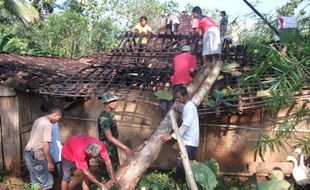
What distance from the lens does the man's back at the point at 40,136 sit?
5.47 metres

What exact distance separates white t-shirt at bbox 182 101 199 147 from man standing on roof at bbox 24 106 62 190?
1.88 m

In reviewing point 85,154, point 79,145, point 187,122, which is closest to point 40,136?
point 79,145

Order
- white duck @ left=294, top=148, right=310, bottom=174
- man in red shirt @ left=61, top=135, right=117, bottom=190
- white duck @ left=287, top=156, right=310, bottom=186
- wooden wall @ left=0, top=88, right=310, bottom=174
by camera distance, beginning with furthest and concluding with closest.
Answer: wooden wall @ left=0, top=88, right=310, bottom=174 → white duck @ left=294, top=148, right=310, bottom=174 → white duck @ left=287, top=156, right=310, bottom=186 → man in red shirt @ left=61, top=135, right=117, bottom=190

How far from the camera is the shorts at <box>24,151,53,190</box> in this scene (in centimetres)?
568

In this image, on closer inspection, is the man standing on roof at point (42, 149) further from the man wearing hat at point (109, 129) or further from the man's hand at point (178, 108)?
the man's hand at point (178, 108)

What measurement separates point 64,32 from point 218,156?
13.7 metres

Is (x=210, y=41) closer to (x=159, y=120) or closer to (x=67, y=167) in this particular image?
(x=159, y=120)

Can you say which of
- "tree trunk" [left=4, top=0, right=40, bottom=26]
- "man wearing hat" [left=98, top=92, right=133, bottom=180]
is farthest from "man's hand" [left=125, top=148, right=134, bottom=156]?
"tree trunk" [left=4, top=0, right=40, bottom=26]

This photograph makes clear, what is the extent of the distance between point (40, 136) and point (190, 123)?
2208 mm

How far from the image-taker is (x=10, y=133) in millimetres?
7781

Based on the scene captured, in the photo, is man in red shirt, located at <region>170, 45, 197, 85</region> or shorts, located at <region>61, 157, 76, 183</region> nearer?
shorts, located at <region>61, 157, 76, 183</region>

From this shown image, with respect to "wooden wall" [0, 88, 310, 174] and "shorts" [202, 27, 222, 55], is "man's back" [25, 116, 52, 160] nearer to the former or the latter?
"wooden wall" [0, 88, 310, 174]

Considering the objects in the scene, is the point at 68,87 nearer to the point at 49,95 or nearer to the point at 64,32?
the point at 49,95

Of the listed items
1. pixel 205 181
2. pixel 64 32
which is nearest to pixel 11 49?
pixel 64 32
